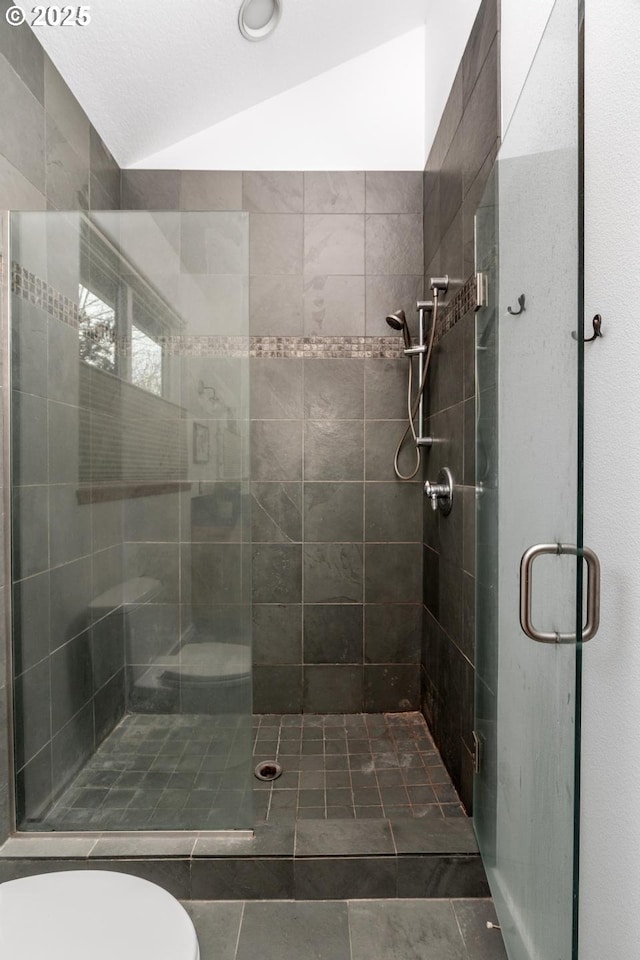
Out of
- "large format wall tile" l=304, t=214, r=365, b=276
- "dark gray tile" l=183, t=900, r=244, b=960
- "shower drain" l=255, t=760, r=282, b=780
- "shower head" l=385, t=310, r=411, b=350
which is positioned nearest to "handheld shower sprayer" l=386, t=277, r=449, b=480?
"shower head" l=385, t=310, r=411, b=350

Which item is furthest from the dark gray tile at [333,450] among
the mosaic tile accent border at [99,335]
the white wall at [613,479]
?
the white wall at [613,479]

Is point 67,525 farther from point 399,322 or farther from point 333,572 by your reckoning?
point 399,322

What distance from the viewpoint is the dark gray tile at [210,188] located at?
7.66 feet

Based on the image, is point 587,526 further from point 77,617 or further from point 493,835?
point 77,617

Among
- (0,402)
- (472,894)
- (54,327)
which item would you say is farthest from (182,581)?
(472,894)

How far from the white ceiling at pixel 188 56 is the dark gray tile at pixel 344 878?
2574 mm

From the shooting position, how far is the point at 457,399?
5.84ft

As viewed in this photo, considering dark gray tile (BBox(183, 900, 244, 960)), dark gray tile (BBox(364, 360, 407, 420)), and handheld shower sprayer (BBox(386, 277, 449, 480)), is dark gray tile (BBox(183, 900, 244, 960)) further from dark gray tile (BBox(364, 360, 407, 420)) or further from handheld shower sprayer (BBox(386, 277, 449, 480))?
dark gray tile (BBox(364, 360, 407, 420))

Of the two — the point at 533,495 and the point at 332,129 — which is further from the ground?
the point at 332,129

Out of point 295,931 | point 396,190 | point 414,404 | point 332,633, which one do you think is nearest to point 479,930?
point 295,931

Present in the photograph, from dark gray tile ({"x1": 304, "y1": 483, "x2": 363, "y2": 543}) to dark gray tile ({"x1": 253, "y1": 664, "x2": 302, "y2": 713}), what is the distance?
1.98ft

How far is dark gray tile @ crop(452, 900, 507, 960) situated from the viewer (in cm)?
124

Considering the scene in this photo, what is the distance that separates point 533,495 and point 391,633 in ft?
5.12

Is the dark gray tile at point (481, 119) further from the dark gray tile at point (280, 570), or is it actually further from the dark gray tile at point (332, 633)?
the dark gray tile at point (332, 633)
